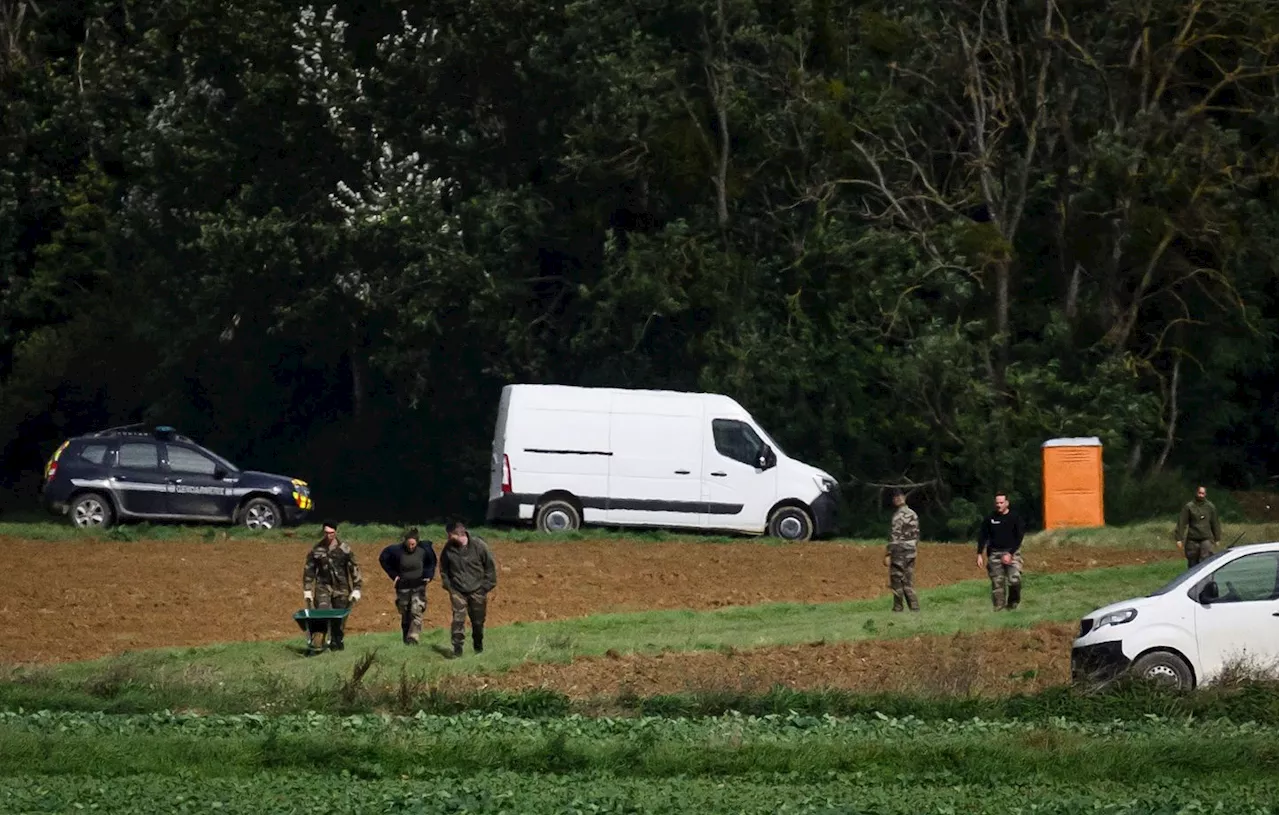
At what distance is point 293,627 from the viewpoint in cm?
2569

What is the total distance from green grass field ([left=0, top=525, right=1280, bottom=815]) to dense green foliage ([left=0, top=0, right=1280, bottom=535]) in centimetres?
2079

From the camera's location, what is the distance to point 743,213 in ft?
139

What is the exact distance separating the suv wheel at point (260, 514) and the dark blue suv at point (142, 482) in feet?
0.06

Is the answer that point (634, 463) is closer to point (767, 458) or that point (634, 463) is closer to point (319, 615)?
point (767, 458)

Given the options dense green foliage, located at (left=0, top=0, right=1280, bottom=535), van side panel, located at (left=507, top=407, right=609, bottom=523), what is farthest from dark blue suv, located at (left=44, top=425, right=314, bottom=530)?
dense green foliage, located at (left=0, top=0, right=1280, bottom=535)

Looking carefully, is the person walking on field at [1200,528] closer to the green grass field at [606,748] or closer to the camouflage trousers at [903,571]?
the camouflage trousers at [903,571]

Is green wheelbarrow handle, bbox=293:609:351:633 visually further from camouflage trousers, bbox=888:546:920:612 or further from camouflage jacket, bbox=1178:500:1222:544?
camouflage jacket, bbox=1178:500:1222:544

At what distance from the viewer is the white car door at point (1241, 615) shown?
18.3 metres

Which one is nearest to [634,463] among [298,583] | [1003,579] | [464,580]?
[298,583]

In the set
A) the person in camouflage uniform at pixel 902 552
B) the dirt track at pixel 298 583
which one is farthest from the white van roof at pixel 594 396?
the person in camouflage uniform at pixel 902 552

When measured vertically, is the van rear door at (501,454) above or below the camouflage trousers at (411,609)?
above

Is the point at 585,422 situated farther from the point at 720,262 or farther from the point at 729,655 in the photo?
the point at 729,655

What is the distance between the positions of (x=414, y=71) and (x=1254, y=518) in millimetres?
19060

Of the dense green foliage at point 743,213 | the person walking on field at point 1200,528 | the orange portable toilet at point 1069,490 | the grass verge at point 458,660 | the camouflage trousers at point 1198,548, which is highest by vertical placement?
the dense green foliage at point 743,213
